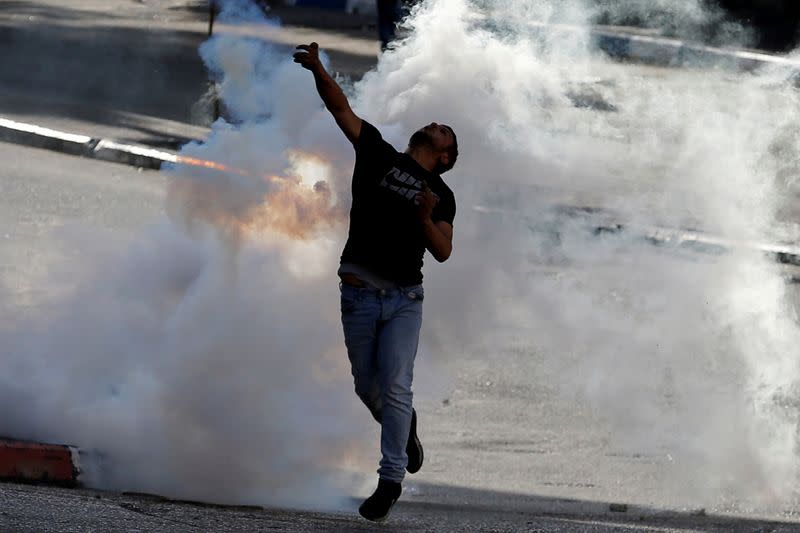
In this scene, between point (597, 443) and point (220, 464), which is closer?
point (220, 464)

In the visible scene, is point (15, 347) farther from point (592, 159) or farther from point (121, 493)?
point (592, 159)

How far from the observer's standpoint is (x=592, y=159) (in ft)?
38.7

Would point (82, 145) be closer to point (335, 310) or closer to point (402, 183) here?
point (335, 310)

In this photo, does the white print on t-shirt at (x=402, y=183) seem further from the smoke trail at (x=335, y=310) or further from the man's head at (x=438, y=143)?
the smoke trail at (x=335, y=310)

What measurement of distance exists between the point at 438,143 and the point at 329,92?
46 cm

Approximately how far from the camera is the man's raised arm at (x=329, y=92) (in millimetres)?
5777

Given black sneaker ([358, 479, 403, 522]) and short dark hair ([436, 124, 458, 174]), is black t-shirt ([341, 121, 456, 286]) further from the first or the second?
black sneaker ([358, 479, 403, 522])

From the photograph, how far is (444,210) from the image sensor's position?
5.86 m

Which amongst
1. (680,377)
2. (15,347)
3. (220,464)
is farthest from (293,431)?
(680,377)

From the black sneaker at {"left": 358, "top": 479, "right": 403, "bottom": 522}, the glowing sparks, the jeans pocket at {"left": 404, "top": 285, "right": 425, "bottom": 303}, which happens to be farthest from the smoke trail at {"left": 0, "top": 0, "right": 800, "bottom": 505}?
the jeans pocket at {"left": 404, "top": 285, "right": 425, "bottom": 303}

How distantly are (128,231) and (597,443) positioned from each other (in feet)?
14.8

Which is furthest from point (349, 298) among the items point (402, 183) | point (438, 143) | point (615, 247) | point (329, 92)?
point (615, 247)

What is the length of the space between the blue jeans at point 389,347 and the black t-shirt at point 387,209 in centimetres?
9

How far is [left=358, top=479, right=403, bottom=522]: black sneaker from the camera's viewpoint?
227 inches
